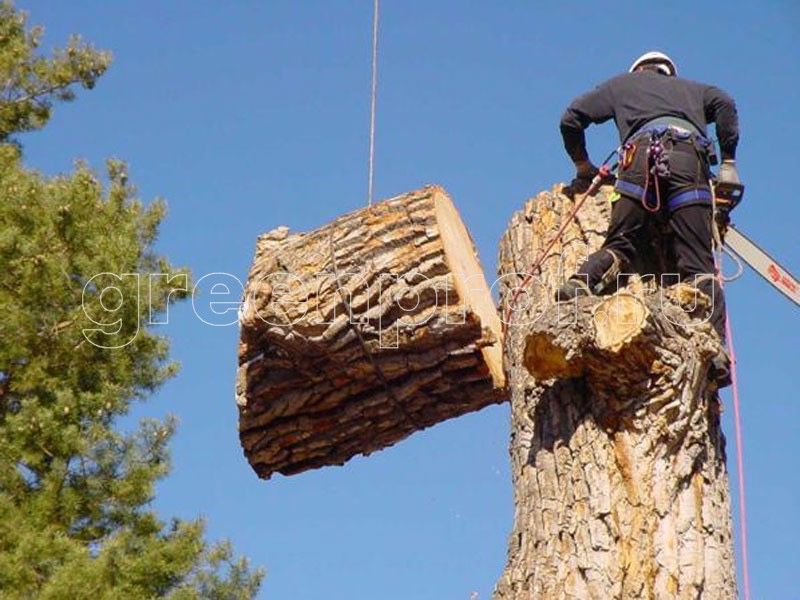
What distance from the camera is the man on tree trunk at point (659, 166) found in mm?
4434

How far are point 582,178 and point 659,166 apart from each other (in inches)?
16.1

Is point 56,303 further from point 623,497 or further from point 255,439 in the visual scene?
point 623,497

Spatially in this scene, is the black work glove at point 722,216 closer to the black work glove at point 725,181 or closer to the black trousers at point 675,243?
the black work glove at point 725,181

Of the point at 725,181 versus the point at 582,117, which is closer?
the point at 725,181

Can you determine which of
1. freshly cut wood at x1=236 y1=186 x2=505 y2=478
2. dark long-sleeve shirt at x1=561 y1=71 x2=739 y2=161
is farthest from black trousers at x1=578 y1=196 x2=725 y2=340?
freshly cut wood at x1=236 y1=186 x2=505 y2=478

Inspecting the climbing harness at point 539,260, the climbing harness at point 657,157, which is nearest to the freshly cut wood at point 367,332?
the climbing harness at point 539,260

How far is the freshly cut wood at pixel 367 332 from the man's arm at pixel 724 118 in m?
1.04

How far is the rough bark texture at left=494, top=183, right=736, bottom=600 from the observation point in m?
3.82

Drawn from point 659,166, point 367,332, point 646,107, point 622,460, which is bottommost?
point 622,460

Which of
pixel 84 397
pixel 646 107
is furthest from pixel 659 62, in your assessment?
pixel 84 397

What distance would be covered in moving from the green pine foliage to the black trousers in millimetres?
2556

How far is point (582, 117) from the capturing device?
4.97 m

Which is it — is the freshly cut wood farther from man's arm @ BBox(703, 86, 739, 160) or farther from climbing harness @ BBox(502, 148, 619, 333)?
man's arm @ BBox(703, 86, 739, 160)

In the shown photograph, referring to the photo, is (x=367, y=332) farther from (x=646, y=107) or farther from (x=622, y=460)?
(x=646, y=107)
